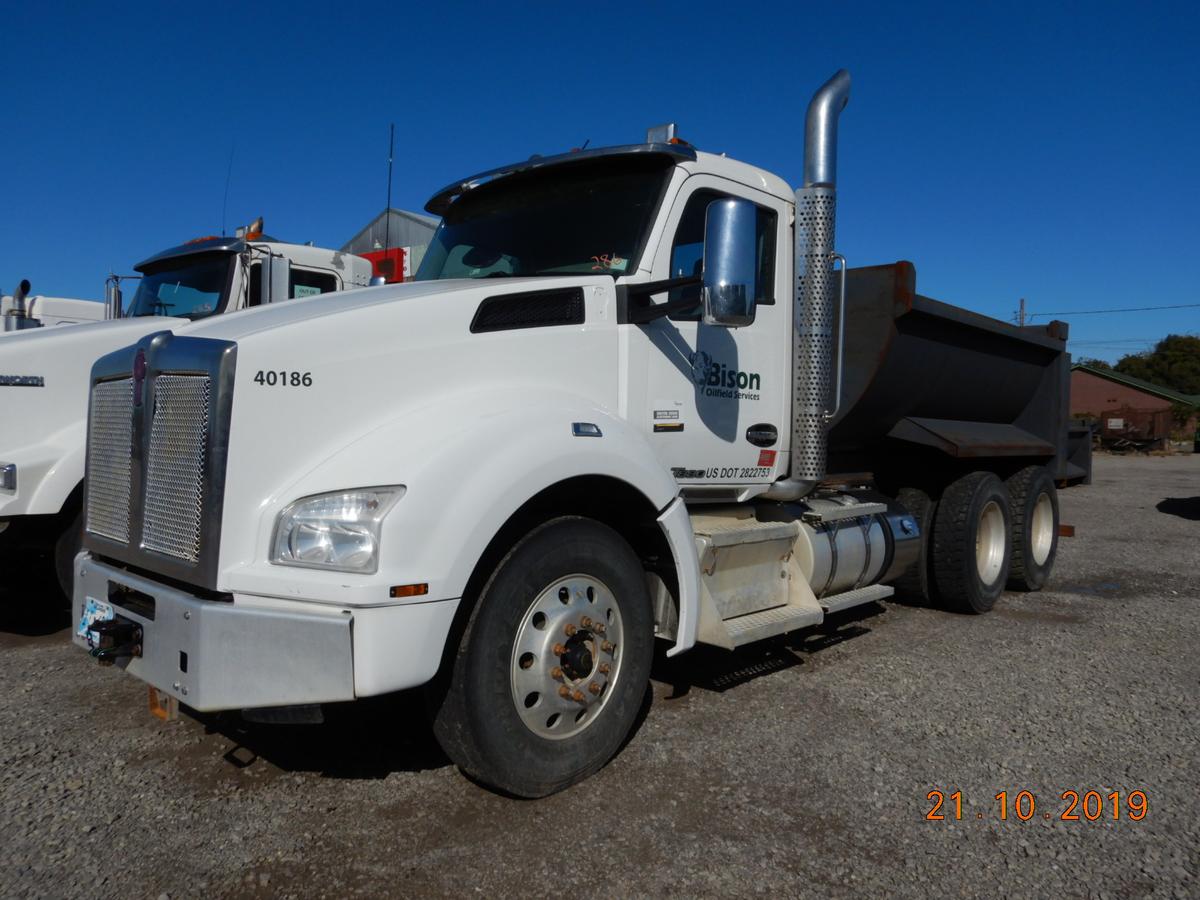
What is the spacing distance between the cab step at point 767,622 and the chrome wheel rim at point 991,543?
9.73 feet

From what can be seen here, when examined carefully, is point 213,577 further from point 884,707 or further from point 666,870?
point 884,707

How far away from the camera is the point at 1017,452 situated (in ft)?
24.2

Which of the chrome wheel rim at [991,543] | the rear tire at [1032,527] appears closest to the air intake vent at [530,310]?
the chrome wheel rim at [991,543]

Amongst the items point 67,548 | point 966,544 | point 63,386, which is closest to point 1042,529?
point 966,544

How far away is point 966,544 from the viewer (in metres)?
6.69

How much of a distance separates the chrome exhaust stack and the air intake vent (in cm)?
165

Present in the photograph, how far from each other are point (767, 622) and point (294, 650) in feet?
8.44

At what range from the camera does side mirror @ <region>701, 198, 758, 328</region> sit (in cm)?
379

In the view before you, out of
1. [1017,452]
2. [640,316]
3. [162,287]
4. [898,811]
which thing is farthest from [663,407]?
[162,287]

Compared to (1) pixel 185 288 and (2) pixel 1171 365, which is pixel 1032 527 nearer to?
(1) pixel 185 288

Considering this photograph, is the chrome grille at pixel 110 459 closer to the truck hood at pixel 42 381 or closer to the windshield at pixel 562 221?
A: the windshield at pixel 562 221

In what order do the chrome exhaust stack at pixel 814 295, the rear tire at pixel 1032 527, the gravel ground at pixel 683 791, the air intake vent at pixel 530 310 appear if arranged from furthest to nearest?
1. the rear tire at pixel 1032 527
2. the chrome exhaust stack at pixel 814 295
3. the air intake vent at pixel 530 310
4. the gravel ground at pixel 683 791

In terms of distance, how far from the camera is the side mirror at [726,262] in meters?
3.79

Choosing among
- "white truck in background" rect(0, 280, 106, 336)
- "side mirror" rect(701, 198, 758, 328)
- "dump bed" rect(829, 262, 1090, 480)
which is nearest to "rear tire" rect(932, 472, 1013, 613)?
"dump bed" rect(829, 262, 1090, 480)
